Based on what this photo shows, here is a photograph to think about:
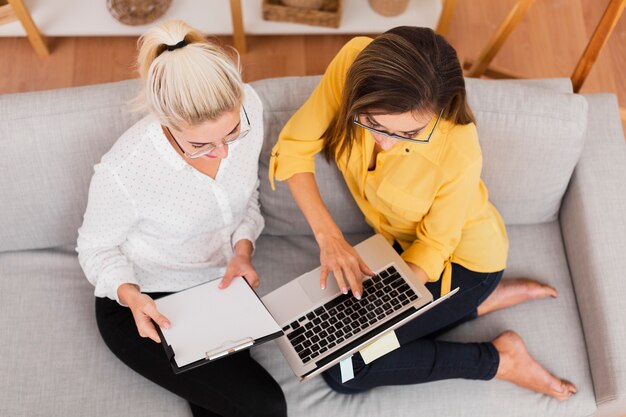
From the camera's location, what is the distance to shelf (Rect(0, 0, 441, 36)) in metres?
2.44

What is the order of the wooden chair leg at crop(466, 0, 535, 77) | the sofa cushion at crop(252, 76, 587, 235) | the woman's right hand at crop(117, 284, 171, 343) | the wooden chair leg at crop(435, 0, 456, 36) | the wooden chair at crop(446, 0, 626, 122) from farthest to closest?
the wooden chair leg at crop(435, 0, 456, 36) < the wooden chair leg at crop(466, 0, 535, 77) < the wooden chair at crop(446, 0, 626, 122) < the sofa cushion at crop(252, 76, 587, 235) < the woman's right hand at crop(117, 284, 171, 343)

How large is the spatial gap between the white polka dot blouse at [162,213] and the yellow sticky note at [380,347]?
0.41m

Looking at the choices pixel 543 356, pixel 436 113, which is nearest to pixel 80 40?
pixel 436 113

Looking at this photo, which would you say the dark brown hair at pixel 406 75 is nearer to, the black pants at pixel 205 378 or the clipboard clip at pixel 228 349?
the clipboard clip at pixel 228 349

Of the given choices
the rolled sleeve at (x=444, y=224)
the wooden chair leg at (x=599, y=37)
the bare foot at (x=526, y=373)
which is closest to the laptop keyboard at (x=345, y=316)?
the rolled sleeve at (x=444, y=224)

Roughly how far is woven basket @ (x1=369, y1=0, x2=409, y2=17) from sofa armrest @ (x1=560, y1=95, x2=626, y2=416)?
86 centimetres

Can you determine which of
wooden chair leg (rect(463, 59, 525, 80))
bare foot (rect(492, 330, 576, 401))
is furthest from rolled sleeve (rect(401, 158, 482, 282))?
wooden chair leg (rect(463, 59, 525, 80))

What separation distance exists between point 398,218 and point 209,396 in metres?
0.64

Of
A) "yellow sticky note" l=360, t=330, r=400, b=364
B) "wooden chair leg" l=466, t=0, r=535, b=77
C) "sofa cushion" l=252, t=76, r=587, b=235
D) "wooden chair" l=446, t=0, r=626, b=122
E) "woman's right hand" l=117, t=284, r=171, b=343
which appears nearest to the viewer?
"woman's right hand" l=117, t=284, r=171, b=343

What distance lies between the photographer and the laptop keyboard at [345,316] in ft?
4.99

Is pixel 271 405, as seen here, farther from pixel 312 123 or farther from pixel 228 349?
pixel 312 123

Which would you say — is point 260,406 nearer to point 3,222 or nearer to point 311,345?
point 311,345

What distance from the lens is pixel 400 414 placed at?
164cm

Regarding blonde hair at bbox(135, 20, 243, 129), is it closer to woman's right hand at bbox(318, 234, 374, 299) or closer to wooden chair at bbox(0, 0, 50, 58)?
woman's right hand at bbox(318, 234, 374, 299)
